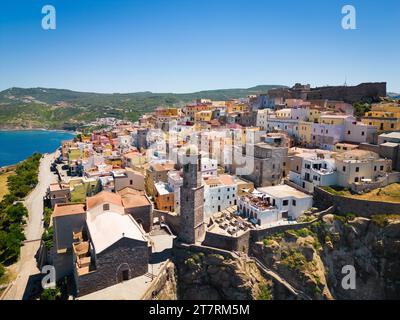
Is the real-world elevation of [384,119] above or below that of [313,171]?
above

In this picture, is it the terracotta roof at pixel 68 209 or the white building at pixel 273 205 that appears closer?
the terracotta roof at pixel 68 209

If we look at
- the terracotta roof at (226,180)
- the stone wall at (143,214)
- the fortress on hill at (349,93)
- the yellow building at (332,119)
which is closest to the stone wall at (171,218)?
the stone wall at (143,214)

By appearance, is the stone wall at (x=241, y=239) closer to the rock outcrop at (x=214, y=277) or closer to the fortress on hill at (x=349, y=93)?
the rock outcrop at (x=214, y=277)

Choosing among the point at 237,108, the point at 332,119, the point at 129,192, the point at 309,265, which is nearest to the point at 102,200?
the point at 129,192

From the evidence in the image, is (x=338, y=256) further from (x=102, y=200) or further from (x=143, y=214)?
(x=102, y=200)

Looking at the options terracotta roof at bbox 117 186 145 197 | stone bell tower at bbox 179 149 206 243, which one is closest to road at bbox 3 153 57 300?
terracotta roof at bbox 117 186 145 197
